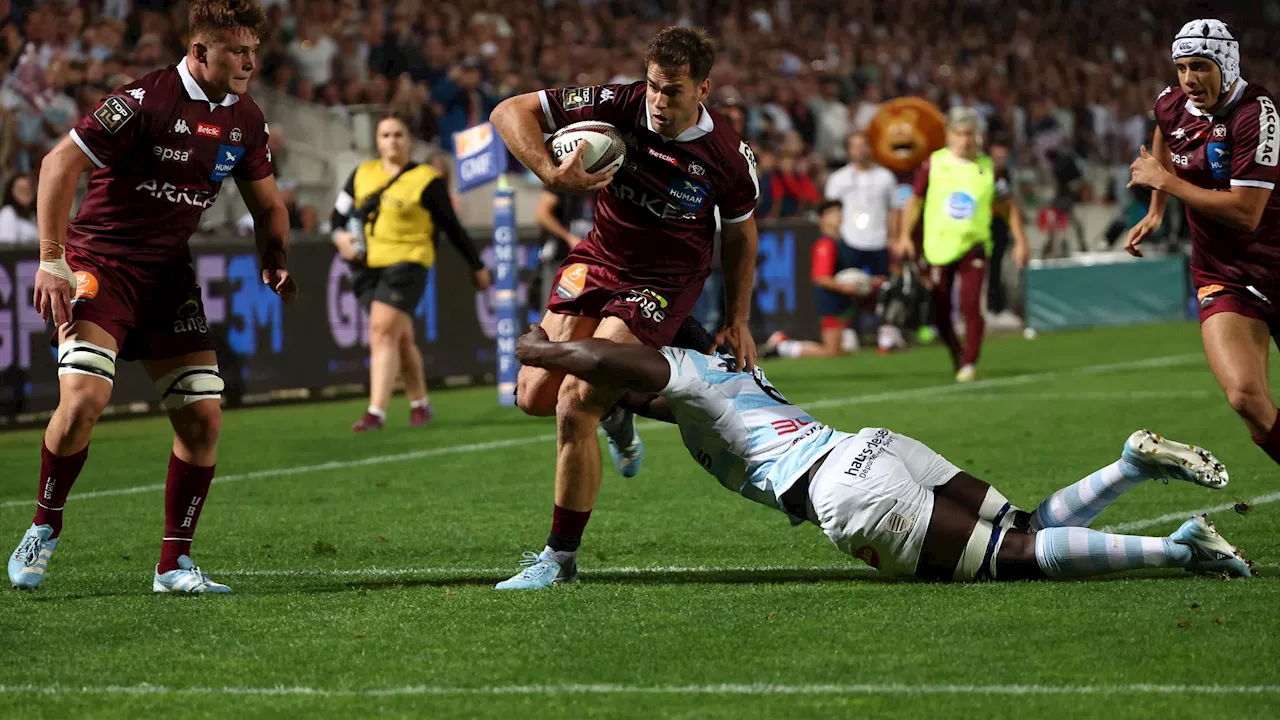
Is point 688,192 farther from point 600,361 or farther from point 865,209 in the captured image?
point 865,209

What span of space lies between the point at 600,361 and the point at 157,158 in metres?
1.93

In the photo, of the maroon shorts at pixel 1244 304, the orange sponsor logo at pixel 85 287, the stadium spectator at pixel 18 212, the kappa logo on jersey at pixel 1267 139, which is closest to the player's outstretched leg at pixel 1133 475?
the maroon shorts at pixel 1244 304

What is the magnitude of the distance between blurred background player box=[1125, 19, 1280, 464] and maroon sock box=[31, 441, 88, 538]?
440 cm

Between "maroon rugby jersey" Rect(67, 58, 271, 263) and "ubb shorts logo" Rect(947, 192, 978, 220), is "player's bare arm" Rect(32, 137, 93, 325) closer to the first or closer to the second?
"maroon rugby jersey" Rect(67, 58, 271, 263)

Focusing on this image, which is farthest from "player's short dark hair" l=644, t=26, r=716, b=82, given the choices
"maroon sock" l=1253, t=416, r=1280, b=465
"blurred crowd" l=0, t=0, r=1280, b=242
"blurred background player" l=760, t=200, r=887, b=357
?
"blurred background player" l=760, t=200, r=887, b=357

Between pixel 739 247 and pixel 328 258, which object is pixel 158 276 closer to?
pixel 739 247

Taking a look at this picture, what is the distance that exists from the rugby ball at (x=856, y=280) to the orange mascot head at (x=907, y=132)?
14.1 feet

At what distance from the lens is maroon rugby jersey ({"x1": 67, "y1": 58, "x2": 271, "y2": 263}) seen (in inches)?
258

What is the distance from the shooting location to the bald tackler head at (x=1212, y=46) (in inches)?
282

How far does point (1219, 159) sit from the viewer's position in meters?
7.36

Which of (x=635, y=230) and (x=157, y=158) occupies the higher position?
(x=157, y=158)

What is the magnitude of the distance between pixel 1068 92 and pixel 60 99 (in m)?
22.9

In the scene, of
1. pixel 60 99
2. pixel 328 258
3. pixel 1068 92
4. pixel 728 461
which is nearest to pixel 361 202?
pixel 328 258

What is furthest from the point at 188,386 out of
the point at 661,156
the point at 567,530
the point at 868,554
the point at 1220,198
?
the point at 1220,198
